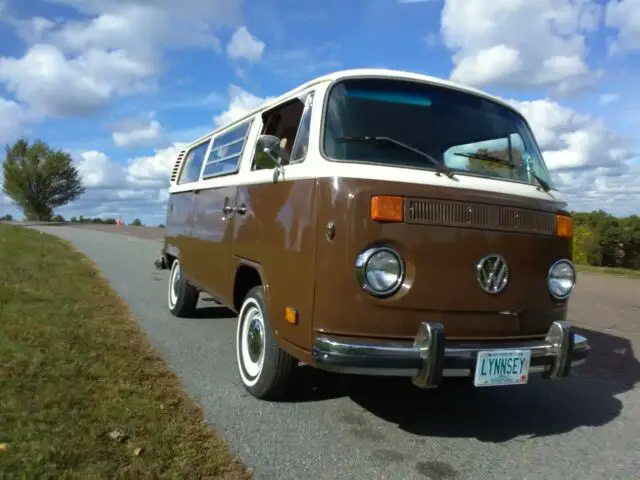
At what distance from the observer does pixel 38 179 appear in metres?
62.9

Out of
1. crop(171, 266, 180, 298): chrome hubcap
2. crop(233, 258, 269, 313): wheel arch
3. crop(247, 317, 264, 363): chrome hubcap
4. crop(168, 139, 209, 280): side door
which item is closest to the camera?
crop(247, 317, 264, 363): chrome hubcap

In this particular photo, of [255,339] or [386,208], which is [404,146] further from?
[255,339]

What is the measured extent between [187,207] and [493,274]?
13.9 feet

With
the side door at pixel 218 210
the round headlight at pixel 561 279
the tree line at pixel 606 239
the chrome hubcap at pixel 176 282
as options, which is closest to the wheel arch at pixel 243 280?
the side door at pixel 218 210

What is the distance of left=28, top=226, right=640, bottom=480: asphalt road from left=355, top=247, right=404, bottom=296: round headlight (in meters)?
1.01

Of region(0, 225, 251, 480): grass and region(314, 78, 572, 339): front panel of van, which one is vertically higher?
region(314, 78, 572, 339): front panel of van

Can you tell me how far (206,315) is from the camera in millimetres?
7484

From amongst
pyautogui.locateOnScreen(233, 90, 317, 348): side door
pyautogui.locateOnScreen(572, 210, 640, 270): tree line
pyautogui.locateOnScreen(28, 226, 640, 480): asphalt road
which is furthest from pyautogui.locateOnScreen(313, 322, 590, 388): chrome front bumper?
pyautogui.locateOnScreen(572, 210, 640, 270): tree line

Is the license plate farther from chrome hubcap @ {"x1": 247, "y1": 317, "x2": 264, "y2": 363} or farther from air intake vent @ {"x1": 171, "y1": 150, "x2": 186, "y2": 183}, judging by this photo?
air intake vent @ {"x1": 171, "y1": 150, "x2": 186, "y2": 183}

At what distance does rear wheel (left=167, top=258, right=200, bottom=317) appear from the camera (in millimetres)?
7031

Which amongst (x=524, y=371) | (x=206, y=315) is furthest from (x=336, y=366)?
(x=206, y=315)

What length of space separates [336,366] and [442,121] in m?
1.93

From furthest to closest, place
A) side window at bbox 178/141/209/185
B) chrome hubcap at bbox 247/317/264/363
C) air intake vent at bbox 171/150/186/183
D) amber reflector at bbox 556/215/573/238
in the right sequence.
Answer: air intake vent at bbox 171/150/186/183
side window at bbox 178/141/209/185
chrome hubcap at bbox 247/317/264/363
amber reflector at bbox 556/215/573/238

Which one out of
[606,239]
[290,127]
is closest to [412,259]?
[290,127]
